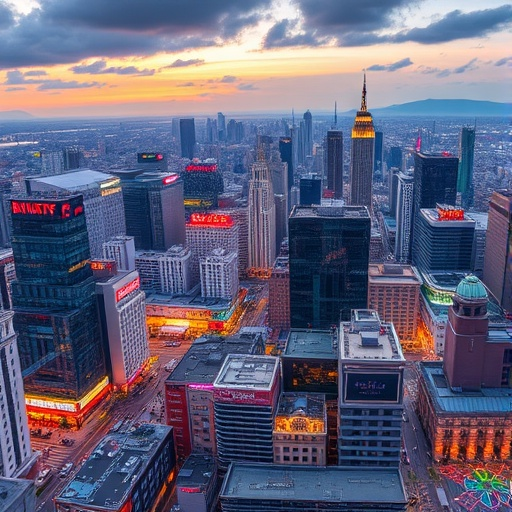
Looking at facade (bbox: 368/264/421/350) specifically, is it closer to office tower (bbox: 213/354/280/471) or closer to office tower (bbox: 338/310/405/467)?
office tower (bbox: 338/310/405/467)

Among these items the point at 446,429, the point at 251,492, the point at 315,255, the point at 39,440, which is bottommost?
the point at 39,440

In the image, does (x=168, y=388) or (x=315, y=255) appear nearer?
(x=168, y=388)

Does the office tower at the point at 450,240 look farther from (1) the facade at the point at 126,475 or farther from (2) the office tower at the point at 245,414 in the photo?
(1) the facade at the point at 126,475

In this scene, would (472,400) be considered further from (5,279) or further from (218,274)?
(5,279)

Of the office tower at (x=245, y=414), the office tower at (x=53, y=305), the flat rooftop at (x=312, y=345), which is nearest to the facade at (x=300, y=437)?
the office tower at (x=245, y=414)

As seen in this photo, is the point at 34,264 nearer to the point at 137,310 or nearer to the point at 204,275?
the point at 137,310

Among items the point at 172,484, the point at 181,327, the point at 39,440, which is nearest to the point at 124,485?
the point at 172,484

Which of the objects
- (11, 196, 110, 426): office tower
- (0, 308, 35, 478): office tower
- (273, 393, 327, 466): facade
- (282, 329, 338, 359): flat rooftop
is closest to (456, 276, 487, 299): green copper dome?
(282, 329, 338, 359): flat rooftop
